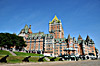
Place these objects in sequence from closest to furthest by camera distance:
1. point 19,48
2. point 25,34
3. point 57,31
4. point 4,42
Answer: point 4,42 < point 19,48 < point 25,34 < point 57,31

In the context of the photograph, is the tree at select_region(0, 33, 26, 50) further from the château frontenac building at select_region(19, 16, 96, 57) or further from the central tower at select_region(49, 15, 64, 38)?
the central tower at select_region(49, 15, 64, 38)

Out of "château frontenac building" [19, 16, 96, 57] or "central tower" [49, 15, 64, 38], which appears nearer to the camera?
"château frontenac building" [19, 16, 96, 57]

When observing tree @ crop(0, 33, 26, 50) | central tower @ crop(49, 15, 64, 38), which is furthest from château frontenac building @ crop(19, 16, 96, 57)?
tree @ crop(0, 33, 26, 50)

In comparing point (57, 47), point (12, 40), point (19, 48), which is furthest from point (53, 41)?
point (12, 40)

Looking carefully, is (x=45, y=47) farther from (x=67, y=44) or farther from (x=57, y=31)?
(x=57, y=31)

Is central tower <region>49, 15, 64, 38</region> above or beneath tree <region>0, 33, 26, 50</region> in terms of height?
above

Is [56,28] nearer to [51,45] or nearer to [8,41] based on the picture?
[51,45]

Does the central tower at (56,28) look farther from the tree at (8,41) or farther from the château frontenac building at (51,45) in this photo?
the tree at (8,41)

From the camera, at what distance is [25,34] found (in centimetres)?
9362

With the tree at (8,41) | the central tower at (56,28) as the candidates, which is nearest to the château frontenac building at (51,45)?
the central tower at (56,28)

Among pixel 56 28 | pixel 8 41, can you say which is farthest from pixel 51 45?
pixel 8 41

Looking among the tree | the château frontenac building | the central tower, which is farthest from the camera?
the central tower

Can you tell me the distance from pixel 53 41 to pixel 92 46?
45.7 metres

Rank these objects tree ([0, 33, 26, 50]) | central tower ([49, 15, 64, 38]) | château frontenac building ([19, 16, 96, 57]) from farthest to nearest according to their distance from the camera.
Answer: central tower ([49, 15, 64, 38]) → château frontenac building ([19, 16, 96, 57]) → tree ([0, 33, 26, 50])
